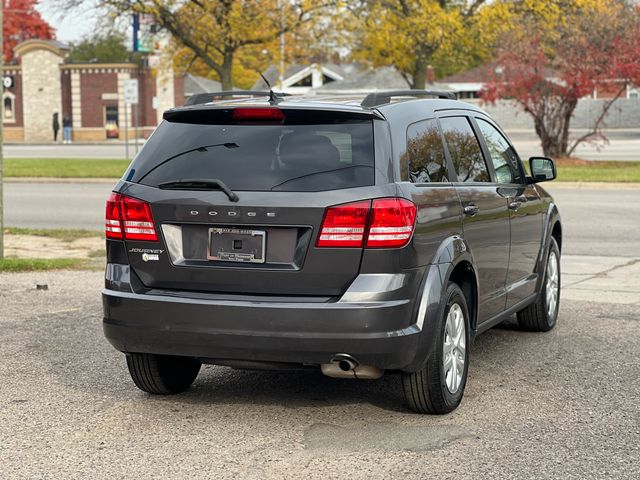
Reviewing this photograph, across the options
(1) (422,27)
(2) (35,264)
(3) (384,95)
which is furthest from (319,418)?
(1) (422,27)

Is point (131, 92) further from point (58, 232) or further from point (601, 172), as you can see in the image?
point (58, 232)

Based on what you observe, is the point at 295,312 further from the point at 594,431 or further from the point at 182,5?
the point at 182,5

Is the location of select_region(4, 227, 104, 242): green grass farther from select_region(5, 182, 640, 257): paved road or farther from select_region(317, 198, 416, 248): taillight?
select_region(317, 198, 416, 248): taillight

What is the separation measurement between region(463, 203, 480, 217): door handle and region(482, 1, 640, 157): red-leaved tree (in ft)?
→ 83.2

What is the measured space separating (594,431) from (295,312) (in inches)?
64.9

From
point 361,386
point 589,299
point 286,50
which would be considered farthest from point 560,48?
point 361,386

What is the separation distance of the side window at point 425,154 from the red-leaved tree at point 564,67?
2556 cm

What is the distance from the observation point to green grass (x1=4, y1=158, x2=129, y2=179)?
27.1 m

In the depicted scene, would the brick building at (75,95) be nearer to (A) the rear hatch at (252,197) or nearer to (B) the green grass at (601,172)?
(B) the green grass at (601,172)

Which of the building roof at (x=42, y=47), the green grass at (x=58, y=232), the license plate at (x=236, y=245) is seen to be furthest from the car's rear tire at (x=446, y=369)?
the building roof at (x=42, y=47)

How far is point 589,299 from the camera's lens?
396 inches

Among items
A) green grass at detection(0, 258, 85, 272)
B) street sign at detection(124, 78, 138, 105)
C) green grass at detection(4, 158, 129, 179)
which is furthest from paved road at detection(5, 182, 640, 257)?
street sign at detection(124, 78, 138, 105)

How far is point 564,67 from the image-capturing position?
31812 millimetres

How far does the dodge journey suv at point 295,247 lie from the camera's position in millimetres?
5426
